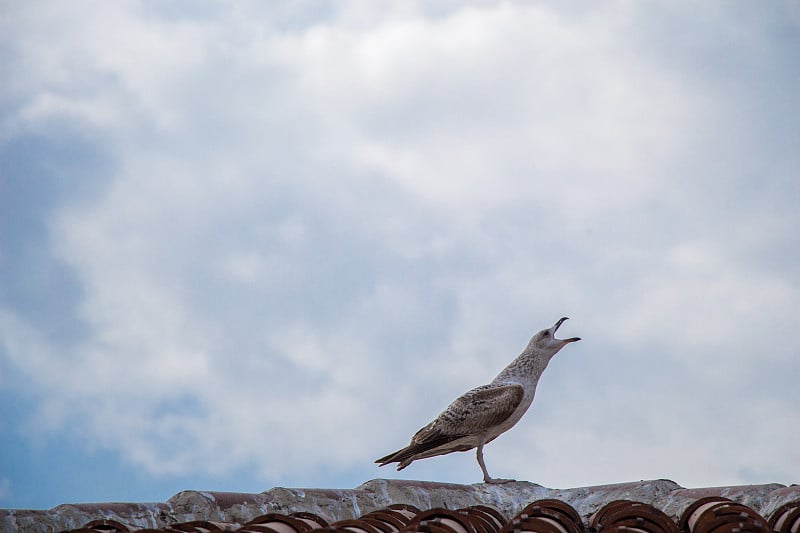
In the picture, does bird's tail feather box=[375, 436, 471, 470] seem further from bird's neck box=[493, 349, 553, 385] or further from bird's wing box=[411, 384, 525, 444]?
bird's neck box=[493, 349, 553, 385]

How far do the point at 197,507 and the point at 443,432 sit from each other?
3.59m

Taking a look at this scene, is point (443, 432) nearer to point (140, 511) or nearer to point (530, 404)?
point (530, 404)

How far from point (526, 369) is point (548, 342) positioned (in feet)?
1.39

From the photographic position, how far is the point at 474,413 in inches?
391

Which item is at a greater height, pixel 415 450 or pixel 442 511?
pixel 415 450

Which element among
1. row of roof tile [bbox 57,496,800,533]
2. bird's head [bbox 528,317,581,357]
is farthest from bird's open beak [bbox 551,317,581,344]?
row of roof tile [bbox 57,496,800,533]

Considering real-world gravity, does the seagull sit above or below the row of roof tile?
above

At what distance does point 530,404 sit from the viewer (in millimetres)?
10344

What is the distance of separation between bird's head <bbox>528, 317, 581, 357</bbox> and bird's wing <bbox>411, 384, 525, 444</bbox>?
2.11 feet

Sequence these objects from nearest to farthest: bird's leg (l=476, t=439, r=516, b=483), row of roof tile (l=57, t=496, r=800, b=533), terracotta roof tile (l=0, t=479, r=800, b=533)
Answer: row of roof tile (l=57, t=496, r=800, b=533) → terracotta roof tile (l=0, t=479, r=800, b=533) → bird's leg (l=476, t=439, r=516, b=483)

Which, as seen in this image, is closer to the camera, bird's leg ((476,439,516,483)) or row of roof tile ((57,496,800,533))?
row of roof tile ((57,496,800,533))

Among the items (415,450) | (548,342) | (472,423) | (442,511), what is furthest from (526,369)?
(442,511)

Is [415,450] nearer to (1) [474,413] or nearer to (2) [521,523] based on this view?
(1) [474,413]

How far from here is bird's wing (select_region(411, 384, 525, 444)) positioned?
9953 millimetres
